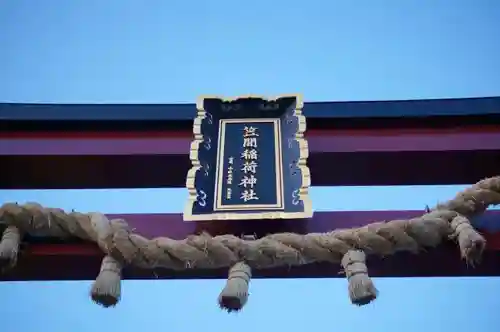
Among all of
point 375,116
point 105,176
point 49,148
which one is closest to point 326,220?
point 375,116

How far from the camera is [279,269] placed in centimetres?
106

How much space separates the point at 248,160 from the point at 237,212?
17cm

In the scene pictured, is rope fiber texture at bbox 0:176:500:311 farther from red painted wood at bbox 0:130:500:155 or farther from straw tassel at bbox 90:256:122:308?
red painted wood at bbox 0:130:500:155

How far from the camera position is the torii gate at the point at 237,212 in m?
1.01

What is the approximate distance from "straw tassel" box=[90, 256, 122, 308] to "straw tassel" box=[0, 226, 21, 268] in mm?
144

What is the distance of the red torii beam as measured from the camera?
52.9 inches

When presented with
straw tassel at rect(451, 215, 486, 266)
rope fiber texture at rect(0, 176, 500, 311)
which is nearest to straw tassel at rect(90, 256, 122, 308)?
rope fiber texture at rect(0, 176, 500, 311)

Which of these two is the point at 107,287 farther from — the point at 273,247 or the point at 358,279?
the point at 358,279

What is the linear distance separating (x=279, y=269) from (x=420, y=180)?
0.47m

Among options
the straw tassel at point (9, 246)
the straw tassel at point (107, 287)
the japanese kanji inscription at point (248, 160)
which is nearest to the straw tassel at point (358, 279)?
the japanese kanji inscription at point (248, 160)

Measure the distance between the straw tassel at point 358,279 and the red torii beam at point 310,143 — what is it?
0.38 metres

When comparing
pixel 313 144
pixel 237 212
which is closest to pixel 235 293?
pixel 237 212

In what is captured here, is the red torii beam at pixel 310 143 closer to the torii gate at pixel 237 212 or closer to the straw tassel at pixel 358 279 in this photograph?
the torii gate at pixel 237 212

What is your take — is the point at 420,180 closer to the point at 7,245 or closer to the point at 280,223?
the point at 280,223
